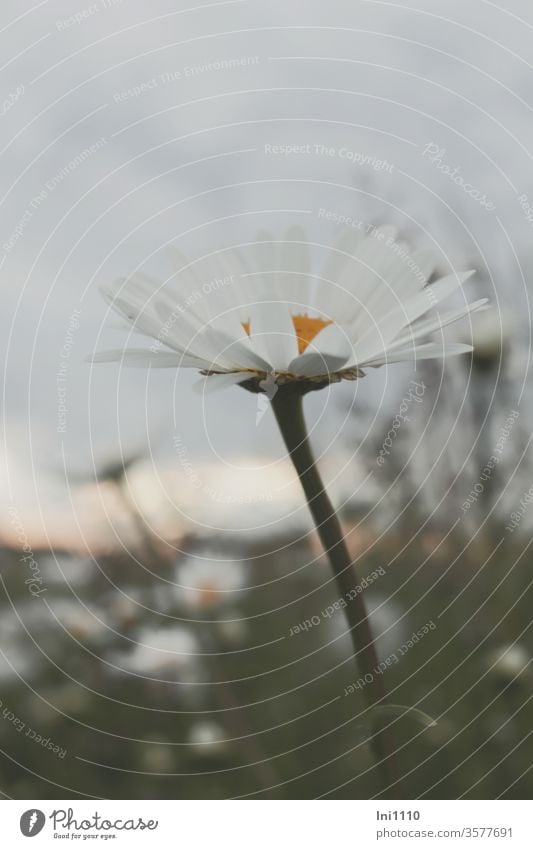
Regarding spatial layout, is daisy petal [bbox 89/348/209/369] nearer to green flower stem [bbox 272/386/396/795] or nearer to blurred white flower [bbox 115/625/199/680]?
green flower stem [bbox 272/386/396/795]

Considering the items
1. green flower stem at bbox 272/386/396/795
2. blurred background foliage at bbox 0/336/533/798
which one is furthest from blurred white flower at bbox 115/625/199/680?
green flower stem at bbox 272/386/396/795

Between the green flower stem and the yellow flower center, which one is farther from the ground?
the yellow flower center

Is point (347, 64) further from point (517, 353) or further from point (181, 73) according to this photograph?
point (517, 353)

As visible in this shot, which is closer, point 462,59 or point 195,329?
point 195,329

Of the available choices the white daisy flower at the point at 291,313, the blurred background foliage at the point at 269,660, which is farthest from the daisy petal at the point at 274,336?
the blurred background foliage at the point at 269,660

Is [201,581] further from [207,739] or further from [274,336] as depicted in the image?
[274,336]

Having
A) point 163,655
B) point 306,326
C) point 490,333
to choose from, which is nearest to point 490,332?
point 490,333

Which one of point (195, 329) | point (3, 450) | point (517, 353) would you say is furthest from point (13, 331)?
point (517, 353)
